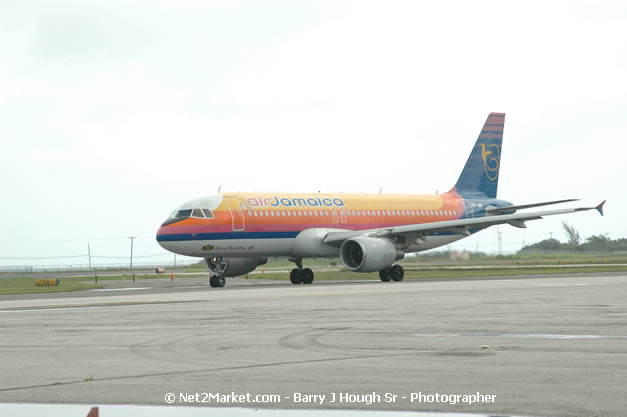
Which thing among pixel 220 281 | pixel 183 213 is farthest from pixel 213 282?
pixel 183 213

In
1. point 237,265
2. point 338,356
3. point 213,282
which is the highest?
point 237,265

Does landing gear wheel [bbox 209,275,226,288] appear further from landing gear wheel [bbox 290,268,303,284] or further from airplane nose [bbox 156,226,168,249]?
landing gear wheel [bbox 290,268,303,284]

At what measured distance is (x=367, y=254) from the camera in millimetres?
37969

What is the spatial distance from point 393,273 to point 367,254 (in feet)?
10.0

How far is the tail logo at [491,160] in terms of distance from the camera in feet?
172

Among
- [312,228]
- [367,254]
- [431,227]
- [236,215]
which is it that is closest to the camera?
[367,254]

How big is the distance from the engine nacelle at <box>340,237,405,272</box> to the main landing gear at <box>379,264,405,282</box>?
0.55m

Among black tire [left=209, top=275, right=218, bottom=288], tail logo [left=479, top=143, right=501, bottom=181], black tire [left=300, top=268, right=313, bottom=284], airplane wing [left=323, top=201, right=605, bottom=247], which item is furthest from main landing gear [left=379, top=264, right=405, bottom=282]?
tail logo [left=479, top=143, right=501, bottom=181]

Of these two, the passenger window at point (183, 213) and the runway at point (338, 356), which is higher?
the passenger window at point (183, 213)

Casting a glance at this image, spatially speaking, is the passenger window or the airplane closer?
the passenger window

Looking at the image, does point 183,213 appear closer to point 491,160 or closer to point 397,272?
point 397,272

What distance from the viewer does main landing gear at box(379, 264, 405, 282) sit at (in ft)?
133

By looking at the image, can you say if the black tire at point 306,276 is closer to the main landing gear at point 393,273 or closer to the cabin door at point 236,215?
the main landing gear at point 393,273

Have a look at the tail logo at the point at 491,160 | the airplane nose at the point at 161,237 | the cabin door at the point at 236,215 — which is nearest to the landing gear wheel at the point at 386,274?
the cabin door at the point at 236,215
